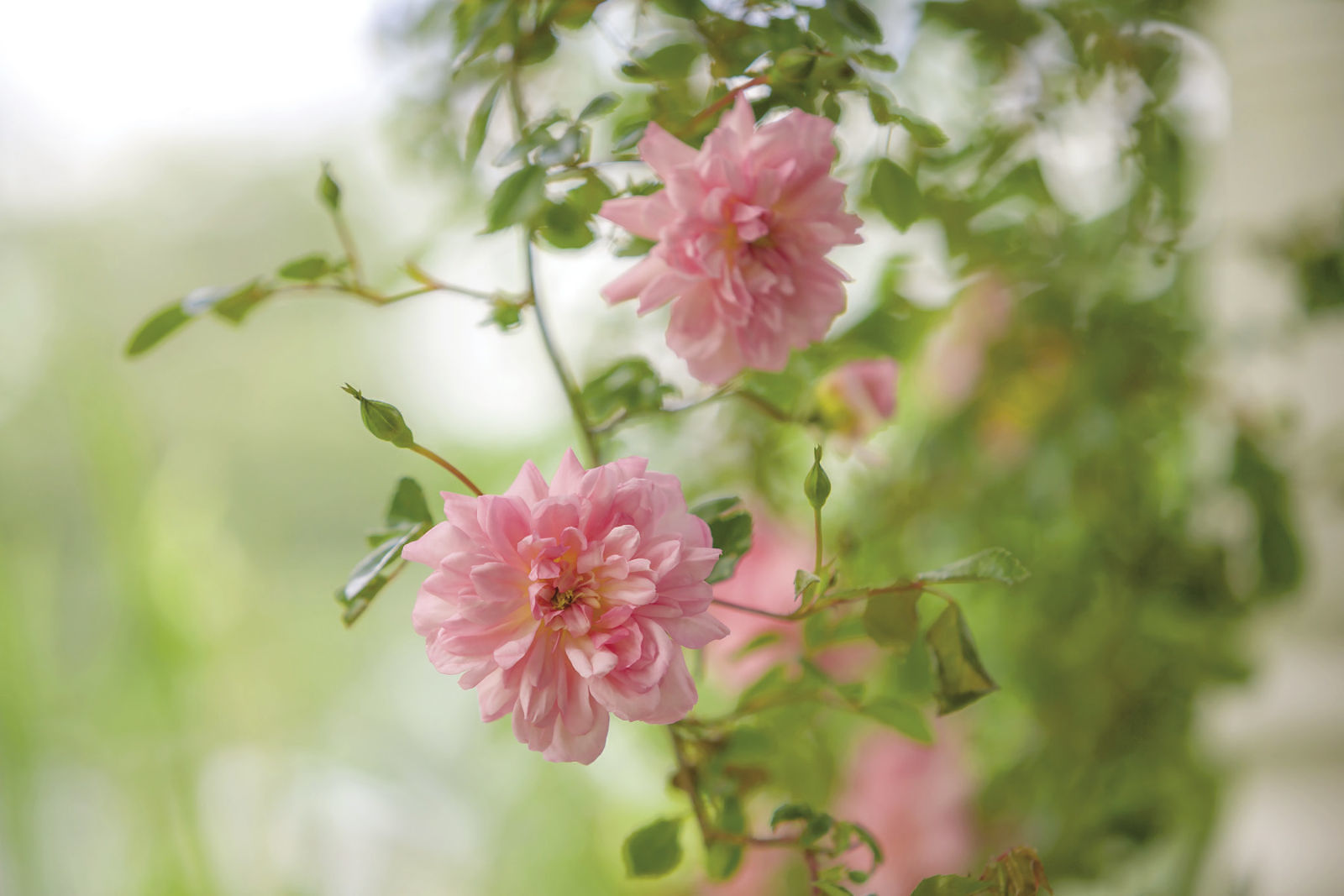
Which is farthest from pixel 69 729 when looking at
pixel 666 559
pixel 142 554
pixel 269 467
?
pixel 666 559

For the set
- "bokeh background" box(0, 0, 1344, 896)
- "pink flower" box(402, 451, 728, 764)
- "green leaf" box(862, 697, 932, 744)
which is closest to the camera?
"pink flower" box(402, 451, 728, 764)

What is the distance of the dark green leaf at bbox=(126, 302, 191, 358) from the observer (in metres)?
0.33

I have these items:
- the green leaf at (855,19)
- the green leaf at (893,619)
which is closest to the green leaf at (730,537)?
the green leaf at (893,619)

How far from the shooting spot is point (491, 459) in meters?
1.03

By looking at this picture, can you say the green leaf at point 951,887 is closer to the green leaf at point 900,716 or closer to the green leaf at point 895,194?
the green leaf at point 900,716

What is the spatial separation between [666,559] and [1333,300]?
0.48 meters

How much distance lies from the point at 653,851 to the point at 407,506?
14 centimetres

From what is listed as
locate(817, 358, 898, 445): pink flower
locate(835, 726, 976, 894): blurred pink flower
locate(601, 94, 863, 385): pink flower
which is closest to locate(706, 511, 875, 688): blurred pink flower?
locate(835, 726, 976, 894): blurred pink flower

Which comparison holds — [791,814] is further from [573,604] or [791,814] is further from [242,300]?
[242,300]

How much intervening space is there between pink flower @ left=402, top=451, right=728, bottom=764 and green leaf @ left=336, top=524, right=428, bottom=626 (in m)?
0.02

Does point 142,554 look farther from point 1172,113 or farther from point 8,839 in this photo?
point 1172,113

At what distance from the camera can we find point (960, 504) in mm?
625

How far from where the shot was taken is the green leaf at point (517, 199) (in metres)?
0.28

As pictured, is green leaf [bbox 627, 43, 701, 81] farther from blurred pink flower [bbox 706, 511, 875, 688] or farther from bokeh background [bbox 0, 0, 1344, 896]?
blurred pink flower [bbox 706, 511, 875, 688]
